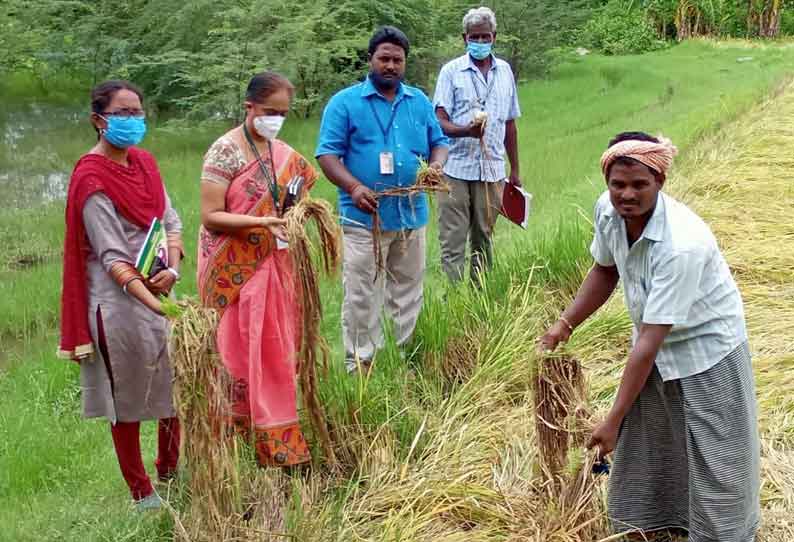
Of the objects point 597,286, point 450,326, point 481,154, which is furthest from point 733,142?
point 597,286

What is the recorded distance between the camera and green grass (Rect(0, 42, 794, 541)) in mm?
3572

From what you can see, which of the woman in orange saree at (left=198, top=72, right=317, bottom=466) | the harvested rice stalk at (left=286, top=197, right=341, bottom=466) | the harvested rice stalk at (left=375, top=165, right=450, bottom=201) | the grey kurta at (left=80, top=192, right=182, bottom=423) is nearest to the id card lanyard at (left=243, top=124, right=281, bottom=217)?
the woman in orange saree at (left=198, top=72, right=317, bottom=466)

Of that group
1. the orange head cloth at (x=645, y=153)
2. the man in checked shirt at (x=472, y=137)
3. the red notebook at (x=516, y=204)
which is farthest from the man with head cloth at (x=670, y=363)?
the red notebook at (x=516, y=204)

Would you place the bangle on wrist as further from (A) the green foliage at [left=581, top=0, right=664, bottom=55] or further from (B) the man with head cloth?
Result: (A) the green foliage at [left=581, top=0, right=664, bottom=55]

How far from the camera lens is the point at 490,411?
13.0ft

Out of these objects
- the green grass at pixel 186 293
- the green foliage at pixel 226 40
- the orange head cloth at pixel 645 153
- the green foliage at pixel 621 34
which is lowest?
the green grass at pixel 186 293

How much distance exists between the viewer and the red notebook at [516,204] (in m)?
5.53

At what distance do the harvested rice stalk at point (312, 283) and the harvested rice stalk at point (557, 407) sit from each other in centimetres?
84

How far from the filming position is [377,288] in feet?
14.5

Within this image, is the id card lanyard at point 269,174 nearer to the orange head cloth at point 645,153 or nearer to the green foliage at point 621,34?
the orange head cloth at point 645,153

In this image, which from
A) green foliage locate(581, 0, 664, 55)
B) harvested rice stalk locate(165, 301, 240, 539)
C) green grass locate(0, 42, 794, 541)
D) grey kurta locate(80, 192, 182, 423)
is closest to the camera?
harvested rice stalk locate(165, 301, 240, 539)

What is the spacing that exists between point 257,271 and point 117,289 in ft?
1.71

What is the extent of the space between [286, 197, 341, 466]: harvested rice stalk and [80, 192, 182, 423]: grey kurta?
542 mm

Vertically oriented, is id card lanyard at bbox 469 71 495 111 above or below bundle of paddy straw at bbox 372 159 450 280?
above
